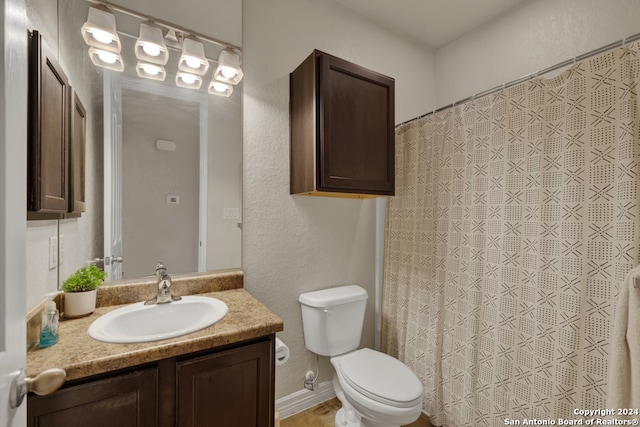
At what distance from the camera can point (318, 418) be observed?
5.68ft

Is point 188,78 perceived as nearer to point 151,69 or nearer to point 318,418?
point 151,69

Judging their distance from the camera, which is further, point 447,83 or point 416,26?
point 447,83

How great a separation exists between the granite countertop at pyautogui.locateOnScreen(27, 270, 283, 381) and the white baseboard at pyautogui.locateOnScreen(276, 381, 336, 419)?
0.91 m

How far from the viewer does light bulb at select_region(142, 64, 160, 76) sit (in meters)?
1.39

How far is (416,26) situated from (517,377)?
2385mm

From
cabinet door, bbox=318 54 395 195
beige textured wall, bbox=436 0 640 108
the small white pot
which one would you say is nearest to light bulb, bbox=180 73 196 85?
cabinet door, bbox=318 54 395 195

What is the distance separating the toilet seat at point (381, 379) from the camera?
4.25 feet

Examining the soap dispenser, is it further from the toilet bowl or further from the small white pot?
the toilet bowl

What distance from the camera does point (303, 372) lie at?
1802mm

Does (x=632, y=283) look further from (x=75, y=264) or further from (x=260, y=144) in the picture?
(x=75, y=264)

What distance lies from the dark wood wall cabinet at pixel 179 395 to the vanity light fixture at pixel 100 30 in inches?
54.5

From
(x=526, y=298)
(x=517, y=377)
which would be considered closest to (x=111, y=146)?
(x=526, y=298)

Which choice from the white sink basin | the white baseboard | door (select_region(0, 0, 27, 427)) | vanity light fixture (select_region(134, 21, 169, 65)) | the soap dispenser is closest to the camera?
door (select_region(0, 0, 27, 427))

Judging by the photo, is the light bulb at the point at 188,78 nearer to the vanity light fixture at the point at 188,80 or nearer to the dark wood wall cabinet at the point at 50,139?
the vanity light fixture at the point at 188,80
